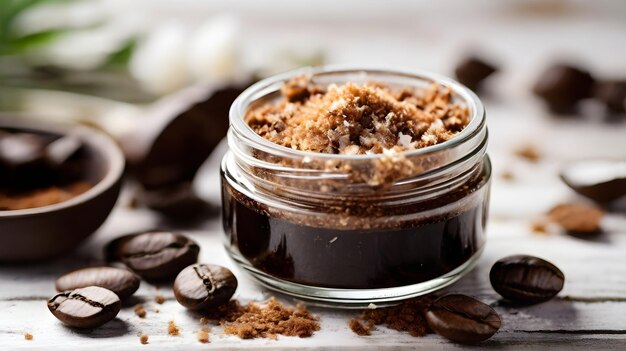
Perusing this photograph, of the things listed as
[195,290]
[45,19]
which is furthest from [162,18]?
[195,290]

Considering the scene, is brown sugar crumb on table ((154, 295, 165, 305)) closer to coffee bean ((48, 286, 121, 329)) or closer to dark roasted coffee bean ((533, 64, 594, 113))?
coffee bean ((48, 286, 121, 329))

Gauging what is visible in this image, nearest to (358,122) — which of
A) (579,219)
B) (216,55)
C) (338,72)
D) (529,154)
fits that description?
(338,72)

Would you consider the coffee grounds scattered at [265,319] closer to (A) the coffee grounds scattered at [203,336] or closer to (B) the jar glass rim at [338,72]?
(A) the coffee grounds scattered at [203,336]

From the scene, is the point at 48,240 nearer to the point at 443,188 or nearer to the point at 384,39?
the point at 443,188

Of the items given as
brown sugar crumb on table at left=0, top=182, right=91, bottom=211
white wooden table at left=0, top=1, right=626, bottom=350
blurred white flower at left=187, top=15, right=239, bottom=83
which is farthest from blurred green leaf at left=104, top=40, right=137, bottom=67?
brown sugar crumb on table at left=0, top=182, right=91, bottom=211

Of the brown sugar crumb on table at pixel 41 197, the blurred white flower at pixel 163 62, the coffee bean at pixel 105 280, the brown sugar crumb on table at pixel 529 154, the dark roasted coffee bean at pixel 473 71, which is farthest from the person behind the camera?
the dark roasted coffee bean at pixel 473 71

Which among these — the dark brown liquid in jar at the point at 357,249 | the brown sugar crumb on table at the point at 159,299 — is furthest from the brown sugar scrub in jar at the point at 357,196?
the brown sugar crumb on table at the point at 159,299

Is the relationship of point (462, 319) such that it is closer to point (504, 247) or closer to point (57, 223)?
point (504, 247)
